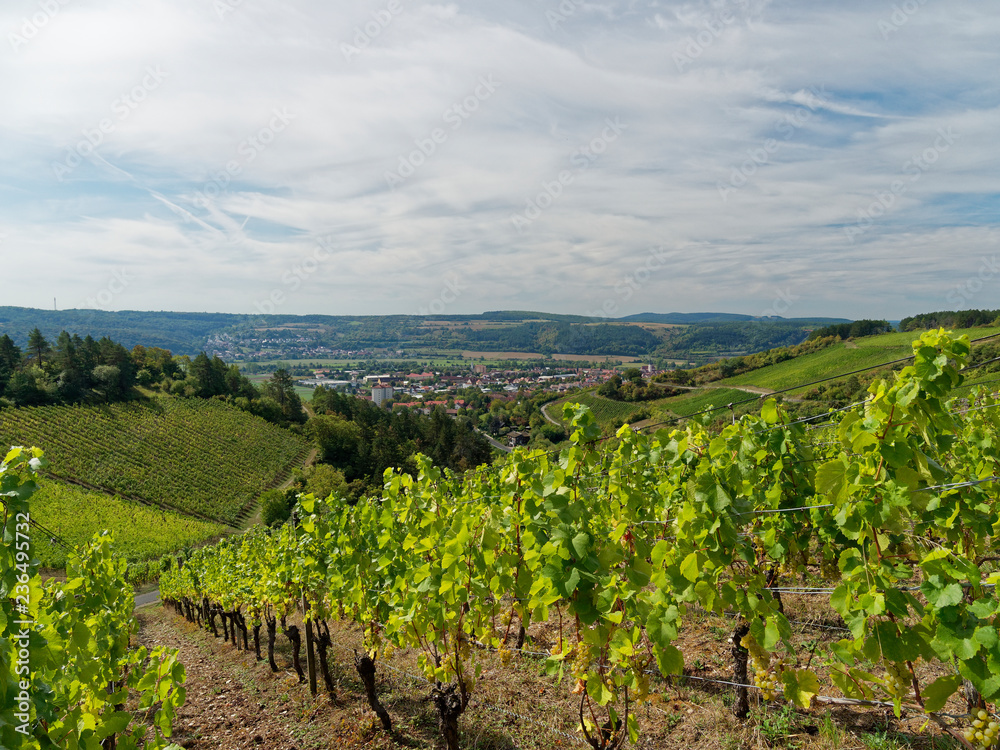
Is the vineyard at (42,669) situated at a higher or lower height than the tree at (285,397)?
higher

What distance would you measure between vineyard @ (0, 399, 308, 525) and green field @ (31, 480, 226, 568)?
299 centimetres

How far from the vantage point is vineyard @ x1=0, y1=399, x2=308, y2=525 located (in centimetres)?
4566

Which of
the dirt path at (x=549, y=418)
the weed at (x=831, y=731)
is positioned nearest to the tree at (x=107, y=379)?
the dirt path at (x=549, y=418)

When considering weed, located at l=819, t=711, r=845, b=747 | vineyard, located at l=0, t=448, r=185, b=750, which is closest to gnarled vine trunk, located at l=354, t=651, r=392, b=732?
vineyard, located at l=0, t=448, r=185, b=750

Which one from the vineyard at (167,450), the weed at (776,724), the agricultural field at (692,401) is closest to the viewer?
the weed at (776,724)

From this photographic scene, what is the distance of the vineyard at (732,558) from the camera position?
229 centimetres

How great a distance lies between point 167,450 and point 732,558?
6296cm

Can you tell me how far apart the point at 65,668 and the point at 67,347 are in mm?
74685

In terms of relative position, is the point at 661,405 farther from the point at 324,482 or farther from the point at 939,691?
the point at 939,691

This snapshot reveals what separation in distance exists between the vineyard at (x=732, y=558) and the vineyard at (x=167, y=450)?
156 ft

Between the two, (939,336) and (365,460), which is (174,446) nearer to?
(365,460)

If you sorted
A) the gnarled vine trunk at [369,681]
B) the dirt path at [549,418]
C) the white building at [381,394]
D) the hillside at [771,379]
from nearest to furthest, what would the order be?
the gnarled vine trunk at [369,681] < the hillside at [771,379] < the dirt path at [549,418] < the white building at [381,394]

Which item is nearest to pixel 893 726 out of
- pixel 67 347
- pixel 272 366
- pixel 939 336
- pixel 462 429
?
pixel 939 336

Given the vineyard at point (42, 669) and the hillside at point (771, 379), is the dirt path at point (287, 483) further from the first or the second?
the vineyard at point (42, 669)
